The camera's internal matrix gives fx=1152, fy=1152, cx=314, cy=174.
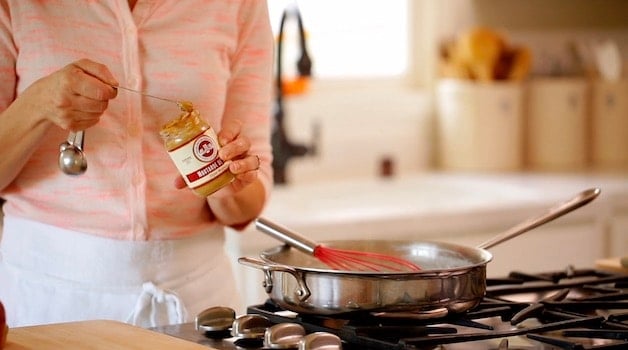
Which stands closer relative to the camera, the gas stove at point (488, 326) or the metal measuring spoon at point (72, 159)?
the gas stove at point (488, 326)

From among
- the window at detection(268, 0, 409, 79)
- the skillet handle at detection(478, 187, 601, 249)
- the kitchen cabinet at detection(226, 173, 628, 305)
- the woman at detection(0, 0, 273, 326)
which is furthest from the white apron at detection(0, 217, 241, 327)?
the window at detection(268, 0, 409, 79)

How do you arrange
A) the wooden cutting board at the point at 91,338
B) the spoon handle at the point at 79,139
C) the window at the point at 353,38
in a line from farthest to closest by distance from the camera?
the window at the point at 353,38, the spoon handle at the point at 79,139, the wooden cutting board at the point at 91,338

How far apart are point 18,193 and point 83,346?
1.35 feet

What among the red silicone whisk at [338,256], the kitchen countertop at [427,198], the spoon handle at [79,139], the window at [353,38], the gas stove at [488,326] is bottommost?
the gas stove at [488,326]

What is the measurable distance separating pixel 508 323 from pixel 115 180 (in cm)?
55

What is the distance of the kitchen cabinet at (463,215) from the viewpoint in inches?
95.9

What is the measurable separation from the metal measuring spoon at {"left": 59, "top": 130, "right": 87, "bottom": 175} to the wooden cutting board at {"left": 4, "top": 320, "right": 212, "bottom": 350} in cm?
21

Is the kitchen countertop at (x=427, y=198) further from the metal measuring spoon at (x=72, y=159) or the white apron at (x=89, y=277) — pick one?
the metal measuring spoon at (x=72, y=159)

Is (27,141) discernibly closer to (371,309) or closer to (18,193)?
(18,193)

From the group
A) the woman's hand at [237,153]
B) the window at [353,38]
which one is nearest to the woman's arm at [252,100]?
the woman's hand at [237,153]

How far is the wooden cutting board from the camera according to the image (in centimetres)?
119

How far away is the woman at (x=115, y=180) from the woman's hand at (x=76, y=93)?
0.26ft

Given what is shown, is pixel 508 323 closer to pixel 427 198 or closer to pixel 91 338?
pixel 91 338

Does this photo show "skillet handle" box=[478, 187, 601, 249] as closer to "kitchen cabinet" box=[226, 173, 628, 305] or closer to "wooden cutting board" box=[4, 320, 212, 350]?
"wooden cutting board" box=[4, 320, 212, 350]
